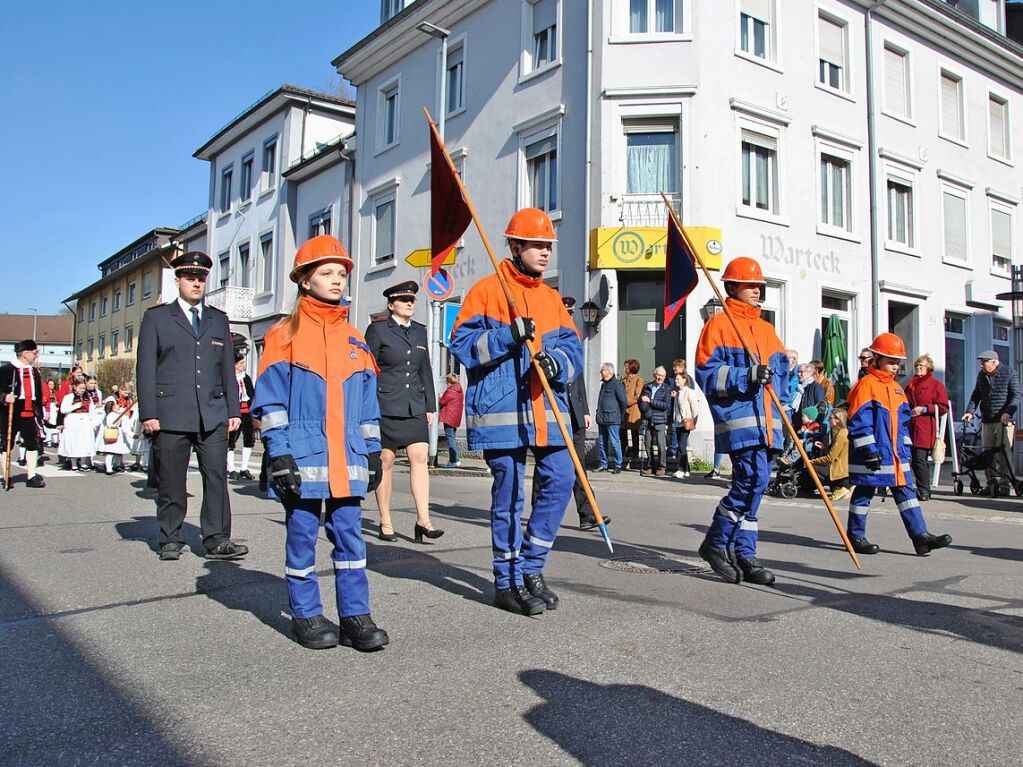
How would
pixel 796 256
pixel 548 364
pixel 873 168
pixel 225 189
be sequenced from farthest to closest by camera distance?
1. pixel 225 189
2. pixel 873 168
3. pixel 796 256
4. pixel 548 364

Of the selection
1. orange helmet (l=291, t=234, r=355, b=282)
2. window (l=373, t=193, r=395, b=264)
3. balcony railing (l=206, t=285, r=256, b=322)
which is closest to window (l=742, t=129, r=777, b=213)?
window (l=373, t=193, r=395, b=264)

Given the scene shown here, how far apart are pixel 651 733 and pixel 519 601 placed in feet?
5.61

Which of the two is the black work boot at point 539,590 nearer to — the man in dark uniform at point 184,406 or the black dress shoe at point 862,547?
the man in dark uniform at point 184,406

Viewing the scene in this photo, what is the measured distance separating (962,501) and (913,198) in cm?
1304

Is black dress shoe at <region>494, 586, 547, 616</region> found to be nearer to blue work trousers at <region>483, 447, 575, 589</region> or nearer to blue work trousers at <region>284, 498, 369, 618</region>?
blue work trousers at <region>483, 447, 575, 589</region>

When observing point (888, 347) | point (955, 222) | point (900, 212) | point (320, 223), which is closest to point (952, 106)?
point (955, 222)

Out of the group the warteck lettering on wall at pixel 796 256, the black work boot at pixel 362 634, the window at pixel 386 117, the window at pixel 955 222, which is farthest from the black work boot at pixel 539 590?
the window at pixel 386 117

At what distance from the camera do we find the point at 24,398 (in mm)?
11898

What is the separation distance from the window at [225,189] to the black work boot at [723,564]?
1351 inches

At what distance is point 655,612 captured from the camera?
14.9 ft

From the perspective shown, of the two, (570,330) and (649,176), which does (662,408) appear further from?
(570,330)

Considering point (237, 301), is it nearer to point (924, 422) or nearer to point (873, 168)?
point (873, 168)

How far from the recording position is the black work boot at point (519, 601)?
176 inches

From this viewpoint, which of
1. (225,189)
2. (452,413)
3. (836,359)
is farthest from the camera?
(225,189)
